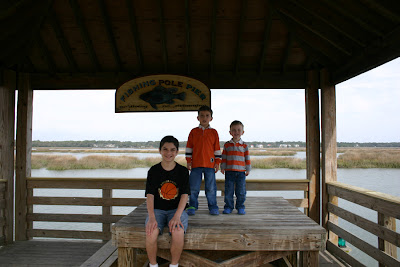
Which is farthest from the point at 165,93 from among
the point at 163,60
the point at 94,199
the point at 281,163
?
the point at 281,163

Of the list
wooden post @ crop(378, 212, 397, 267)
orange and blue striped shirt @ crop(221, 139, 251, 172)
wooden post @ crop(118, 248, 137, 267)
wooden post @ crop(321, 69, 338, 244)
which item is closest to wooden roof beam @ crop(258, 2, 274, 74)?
wooden post @ crop(321, 69, 338, 244)

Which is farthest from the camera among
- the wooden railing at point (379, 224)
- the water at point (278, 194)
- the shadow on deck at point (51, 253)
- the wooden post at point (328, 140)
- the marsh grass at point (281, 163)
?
the marsh grass at point (281, 163)

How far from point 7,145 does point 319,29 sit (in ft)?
17.4

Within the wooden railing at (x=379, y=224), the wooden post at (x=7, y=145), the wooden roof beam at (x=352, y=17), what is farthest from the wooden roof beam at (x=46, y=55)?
the wooden railing at (x=379, y=224)

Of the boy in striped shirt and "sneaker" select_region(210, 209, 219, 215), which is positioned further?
the boy in striped shirt

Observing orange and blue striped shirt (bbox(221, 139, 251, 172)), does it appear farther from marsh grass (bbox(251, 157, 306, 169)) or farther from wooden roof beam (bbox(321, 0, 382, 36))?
marsh grass (bbox(251, 157, 306, 169))

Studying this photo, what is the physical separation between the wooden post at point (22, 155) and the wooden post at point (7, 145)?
3.6 inches

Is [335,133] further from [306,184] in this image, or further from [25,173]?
[25,173]

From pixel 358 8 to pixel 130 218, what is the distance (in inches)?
128

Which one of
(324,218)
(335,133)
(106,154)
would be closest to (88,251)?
(324,218)

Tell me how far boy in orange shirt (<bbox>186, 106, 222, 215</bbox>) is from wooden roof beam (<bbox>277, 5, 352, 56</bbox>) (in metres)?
1.85

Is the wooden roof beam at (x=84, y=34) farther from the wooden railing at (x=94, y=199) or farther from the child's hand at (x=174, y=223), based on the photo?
the child's hand at (x=174, y=223)

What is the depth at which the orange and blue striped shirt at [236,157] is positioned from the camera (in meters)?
3.42

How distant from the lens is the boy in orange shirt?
337cm
